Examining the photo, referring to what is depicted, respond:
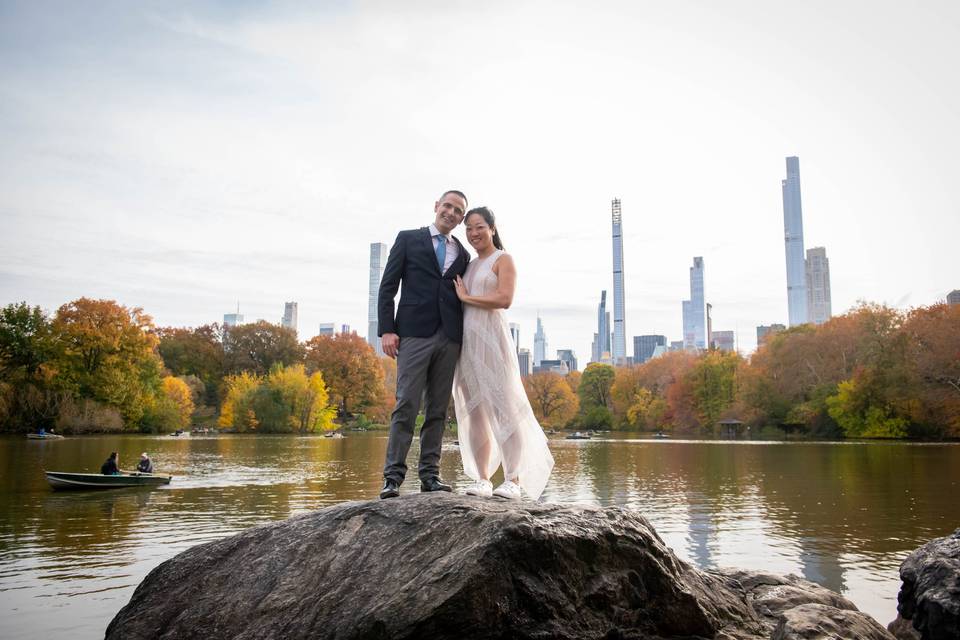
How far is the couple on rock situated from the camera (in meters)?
6.02

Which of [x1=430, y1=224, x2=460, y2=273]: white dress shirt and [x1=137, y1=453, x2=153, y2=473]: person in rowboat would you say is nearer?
[x1=430, y1=224, x2=460, y2=273]: white dress shirt

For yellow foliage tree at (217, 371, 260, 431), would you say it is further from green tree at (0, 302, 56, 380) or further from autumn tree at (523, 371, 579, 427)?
autumn tree at (523, 371, 579, 427)

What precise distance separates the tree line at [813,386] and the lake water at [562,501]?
16499 millimetres

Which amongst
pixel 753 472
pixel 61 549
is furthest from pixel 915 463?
pixel 61 549

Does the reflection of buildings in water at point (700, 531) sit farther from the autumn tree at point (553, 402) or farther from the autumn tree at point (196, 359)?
the autumn tree at point (196, 359)

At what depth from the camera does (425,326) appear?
6.00 meters

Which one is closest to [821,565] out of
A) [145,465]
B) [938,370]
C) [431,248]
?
[431,248]

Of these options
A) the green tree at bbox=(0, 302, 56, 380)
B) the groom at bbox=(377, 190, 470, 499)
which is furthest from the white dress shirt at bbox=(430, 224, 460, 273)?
the green tree at bbox=(0, 302, 56, 380)

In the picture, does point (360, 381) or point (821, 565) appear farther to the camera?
point (360, 381)

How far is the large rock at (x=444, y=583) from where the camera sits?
4395 mm

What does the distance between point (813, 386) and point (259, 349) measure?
203 feet

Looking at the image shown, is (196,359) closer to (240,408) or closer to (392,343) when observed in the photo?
(240,408)

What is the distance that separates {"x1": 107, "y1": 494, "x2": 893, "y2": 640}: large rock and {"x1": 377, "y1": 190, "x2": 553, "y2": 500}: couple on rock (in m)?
0.98

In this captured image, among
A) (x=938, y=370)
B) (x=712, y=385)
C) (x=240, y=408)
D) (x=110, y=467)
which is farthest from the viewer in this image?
(x=712, y=385)
